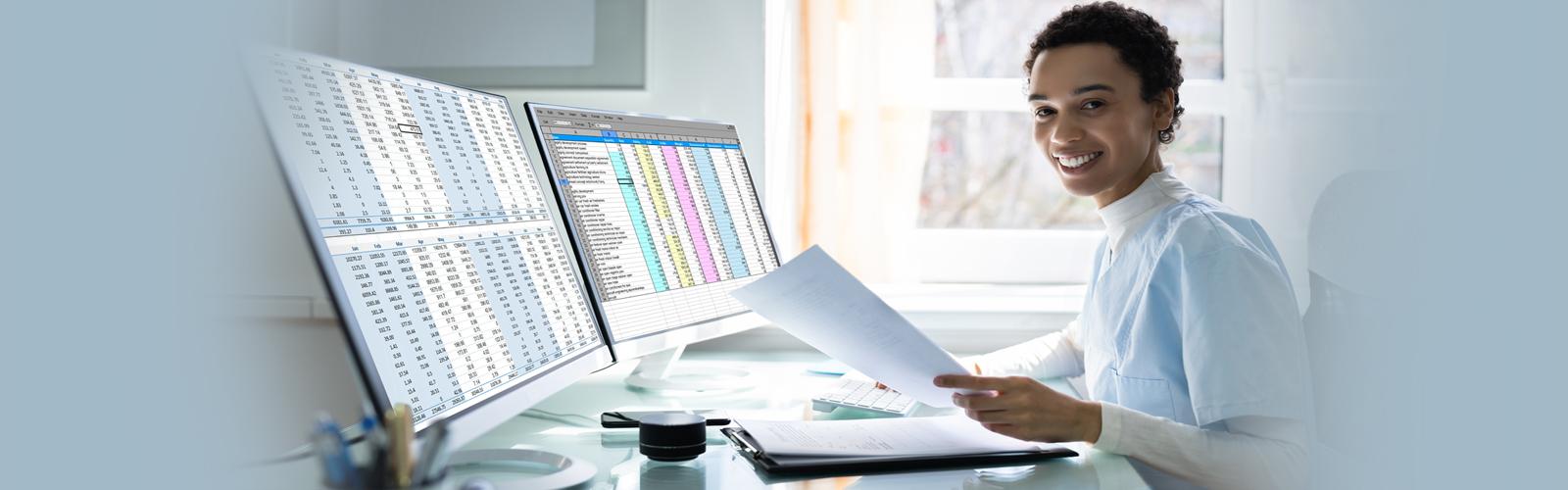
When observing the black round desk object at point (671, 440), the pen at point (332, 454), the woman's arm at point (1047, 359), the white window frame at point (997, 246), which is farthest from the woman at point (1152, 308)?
the white window frame at point (997, 246)

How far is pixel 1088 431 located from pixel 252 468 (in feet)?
2.53

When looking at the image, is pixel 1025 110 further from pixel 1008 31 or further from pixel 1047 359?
pixel 1047 359

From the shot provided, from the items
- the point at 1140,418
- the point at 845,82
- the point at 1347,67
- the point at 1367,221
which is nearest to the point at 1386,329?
the point at 1367,221

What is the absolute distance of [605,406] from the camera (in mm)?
1236

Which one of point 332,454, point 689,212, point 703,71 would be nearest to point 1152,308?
point 689,212

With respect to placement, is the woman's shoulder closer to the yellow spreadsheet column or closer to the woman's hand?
the woman's hand

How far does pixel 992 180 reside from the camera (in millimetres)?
2586

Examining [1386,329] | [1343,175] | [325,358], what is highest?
[1343,175]

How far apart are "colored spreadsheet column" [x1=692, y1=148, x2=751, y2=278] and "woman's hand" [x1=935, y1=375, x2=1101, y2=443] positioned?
0.57 m

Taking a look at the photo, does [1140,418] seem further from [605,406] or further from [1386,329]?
[1386,329]

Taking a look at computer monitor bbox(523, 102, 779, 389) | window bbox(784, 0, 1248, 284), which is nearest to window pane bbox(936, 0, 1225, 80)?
window bbox(784, 0, 1248, 284)

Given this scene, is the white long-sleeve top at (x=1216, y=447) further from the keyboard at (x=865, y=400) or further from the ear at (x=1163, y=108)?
the ear at (x=1163, y=108)

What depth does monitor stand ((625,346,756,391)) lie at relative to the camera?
138cm

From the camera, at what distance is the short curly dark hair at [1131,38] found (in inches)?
49.4
